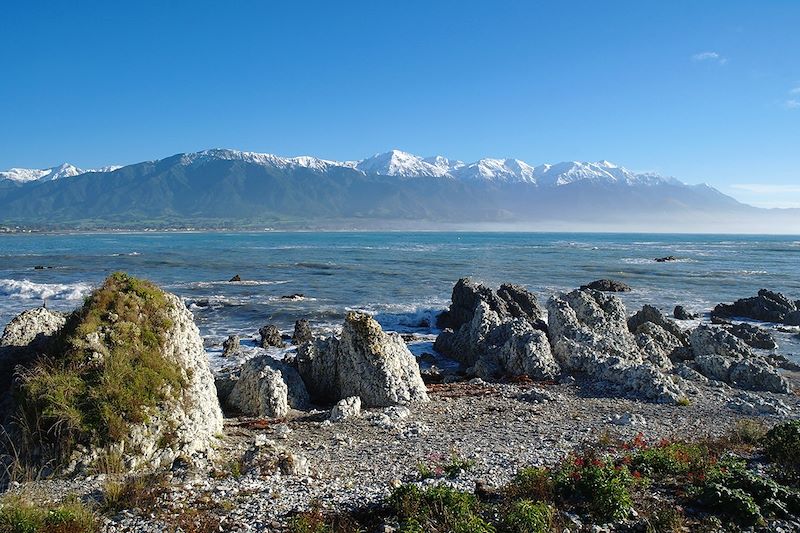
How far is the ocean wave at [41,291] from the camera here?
4066cm

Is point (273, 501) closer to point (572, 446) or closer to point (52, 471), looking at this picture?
point (52, 471)

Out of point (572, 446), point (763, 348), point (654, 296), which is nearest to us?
point (572, 446)

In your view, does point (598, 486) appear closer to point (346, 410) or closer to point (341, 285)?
point (346, 410)

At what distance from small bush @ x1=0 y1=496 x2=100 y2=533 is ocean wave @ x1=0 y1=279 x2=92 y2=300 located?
119ft

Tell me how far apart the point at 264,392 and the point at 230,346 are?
34.7 feet

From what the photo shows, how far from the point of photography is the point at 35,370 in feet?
36.2

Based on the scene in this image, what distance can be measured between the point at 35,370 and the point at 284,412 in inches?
259

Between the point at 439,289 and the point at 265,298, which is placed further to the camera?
the point at 439,289

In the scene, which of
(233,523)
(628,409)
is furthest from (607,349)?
(233,523)

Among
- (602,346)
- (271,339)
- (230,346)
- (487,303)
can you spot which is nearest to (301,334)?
(271,339)

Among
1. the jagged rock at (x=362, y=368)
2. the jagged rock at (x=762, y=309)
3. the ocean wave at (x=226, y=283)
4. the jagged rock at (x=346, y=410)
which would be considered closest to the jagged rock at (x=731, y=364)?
the jagged rock at (x=362, y=368)

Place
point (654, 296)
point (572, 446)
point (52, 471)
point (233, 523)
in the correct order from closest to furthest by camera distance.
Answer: point (233, 523) < point (52, 471) < point (572, 446) < point (654, 296)

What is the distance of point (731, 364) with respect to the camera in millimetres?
21672

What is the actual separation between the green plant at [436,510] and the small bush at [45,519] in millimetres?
4683
